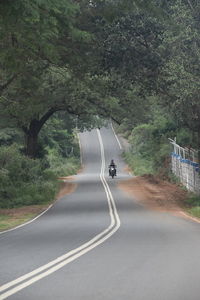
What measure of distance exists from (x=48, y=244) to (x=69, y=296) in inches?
279

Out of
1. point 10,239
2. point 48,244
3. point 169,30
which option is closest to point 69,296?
point 48,244

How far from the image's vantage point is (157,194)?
124 ft

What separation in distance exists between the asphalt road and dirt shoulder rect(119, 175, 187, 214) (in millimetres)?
4565

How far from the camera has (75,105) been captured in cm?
4612

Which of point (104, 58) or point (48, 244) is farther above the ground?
point (104, 58)

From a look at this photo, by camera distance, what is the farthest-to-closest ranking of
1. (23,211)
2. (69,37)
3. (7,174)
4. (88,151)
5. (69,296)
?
1. (88,151)
2. (7,174)
3. (23,211)
4. (69,37)
5. (69,296)

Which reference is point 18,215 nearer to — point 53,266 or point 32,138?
point 53,266

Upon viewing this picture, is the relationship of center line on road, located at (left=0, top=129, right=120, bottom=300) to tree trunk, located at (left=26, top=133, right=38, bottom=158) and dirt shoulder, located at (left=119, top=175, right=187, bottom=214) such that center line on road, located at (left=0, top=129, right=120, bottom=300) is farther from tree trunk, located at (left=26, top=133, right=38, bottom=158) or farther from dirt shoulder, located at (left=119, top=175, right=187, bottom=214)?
tree trunk, located at (left=26, top=133, right=38, bottom=158)

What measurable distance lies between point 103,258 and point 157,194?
25.9m

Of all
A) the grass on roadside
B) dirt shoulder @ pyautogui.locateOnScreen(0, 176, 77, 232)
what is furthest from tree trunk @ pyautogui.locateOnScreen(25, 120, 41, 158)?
the grass on roadside

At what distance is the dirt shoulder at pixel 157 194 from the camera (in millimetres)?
30984

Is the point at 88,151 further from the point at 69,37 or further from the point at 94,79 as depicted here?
the point at 69,37

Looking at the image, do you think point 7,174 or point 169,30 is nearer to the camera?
point 169,30

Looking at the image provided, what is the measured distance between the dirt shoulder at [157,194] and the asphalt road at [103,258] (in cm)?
457
